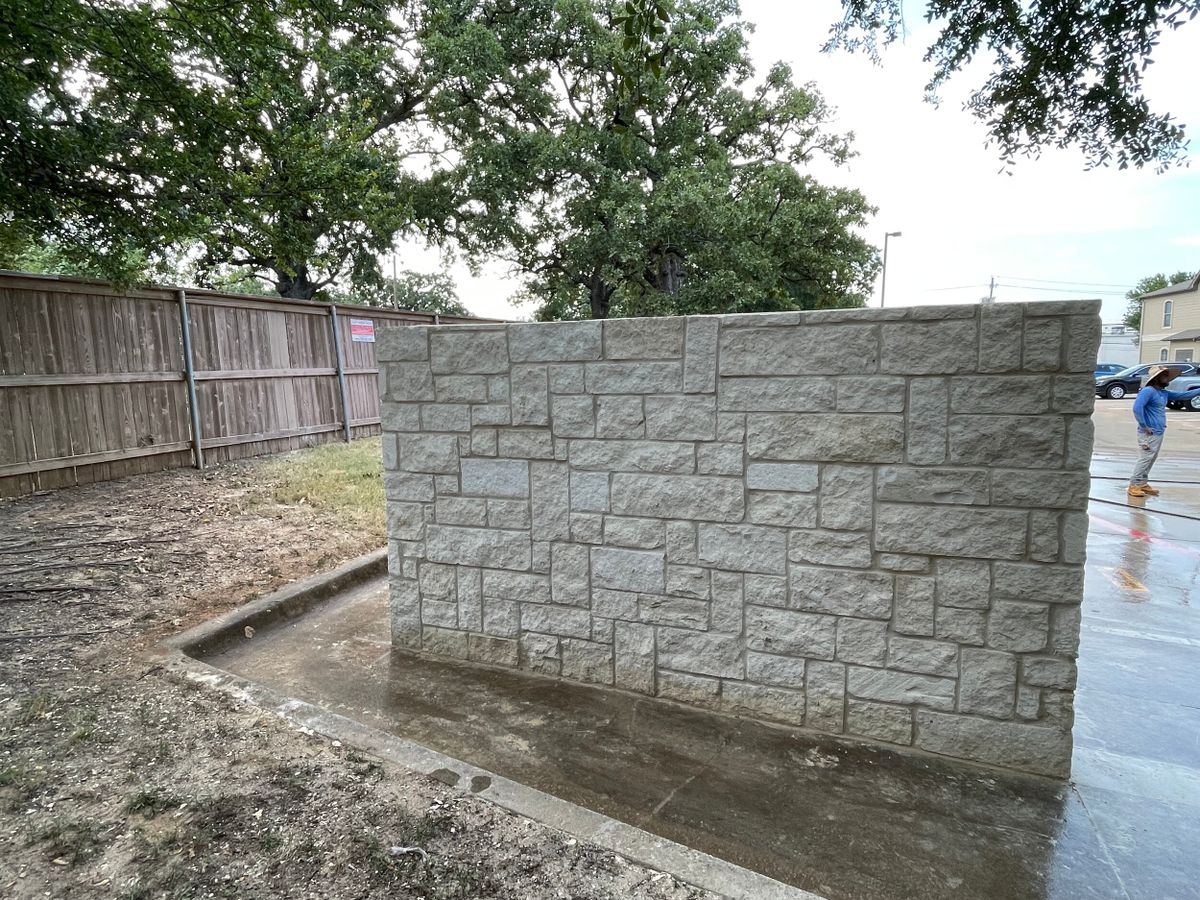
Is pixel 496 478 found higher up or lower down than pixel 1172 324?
lower down

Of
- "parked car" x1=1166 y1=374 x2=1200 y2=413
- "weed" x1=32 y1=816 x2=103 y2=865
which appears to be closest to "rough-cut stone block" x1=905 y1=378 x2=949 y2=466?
"weed" x1=32 y1=816 x2=103 y2=865

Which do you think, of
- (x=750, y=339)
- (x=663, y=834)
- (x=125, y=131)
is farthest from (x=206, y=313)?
(x=663, y=834)

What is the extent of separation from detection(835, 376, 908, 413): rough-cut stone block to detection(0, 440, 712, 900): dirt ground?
175cm

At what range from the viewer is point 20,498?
620cm

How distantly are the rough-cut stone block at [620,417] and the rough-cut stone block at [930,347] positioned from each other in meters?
1.01

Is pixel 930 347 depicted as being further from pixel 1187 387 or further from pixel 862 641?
pixel 1187 387

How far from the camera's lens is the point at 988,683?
2.57 meters

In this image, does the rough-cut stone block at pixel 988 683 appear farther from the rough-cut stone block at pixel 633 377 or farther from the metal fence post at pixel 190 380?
the metal fence post at pixel 190 380

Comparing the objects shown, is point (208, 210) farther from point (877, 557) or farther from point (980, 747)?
→ point (980, 747)

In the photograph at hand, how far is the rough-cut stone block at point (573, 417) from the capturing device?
3123 millimetres

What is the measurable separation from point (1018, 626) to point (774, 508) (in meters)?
0.97

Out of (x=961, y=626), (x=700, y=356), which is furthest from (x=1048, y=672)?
(x=700, y=356)

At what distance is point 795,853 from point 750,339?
1837mm

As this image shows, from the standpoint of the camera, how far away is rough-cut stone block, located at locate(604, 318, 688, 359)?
2924mm
